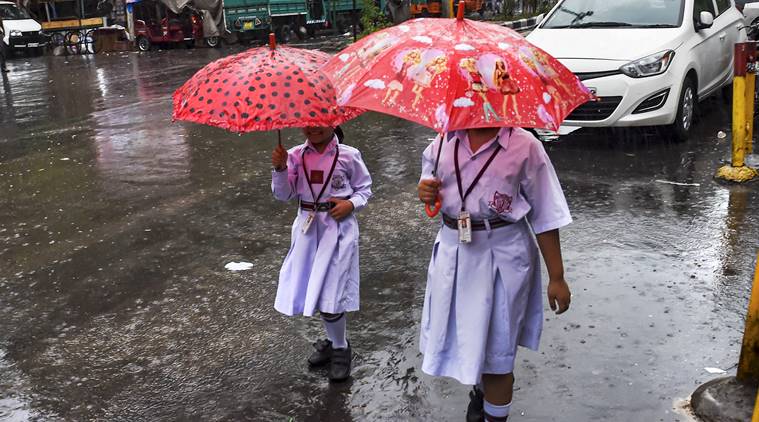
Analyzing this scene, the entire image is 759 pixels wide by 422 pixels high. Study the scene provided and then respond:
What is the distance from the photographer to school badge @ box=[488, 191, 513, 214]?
280 centimetres

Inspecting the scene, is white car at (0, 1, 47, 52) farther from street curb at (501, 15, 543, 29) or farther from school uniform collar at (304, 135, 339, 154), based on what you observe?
school uniform collar at (304, 135, 339, 154)

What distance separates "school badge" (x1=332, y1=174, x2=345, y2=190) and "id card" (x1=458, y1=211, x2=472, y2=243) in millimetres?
980

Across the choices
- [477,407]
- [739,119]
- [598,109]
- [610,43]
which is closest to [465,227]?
[477,407]

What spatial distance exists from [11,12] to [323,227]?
94.8 feet

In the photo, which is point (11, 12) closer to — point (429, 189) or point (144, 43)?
point (144, 43)

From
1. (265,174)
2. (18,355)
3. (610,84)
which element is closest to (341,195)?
(18,355)

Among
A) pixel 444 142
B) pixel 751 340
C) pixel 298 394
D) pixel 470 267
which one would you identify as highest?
pixel 444 142

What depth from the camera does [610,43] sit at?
26.3 ft

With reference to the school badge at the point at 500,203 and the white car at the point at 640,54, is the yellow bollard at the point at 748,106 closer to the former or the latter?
the white car at the point at 640,54

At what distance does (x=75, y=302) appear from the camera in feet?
16.3

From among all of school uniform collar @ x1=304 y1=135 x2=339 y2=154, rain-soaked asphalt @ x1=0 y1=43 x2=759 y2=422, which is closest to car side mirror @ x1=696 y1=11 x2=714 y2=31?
rain-soaked asphalt @ x1=0 y1=43 x2=759 y2=422

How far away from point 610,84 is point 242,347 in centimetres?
496

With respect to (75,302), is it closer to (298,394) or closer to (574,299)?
(298,394)

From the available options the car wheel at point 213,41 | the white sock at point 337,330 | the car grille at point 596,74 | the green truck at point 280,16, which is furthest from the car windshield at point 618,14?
the car wheel at point 213,41
